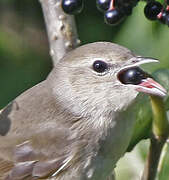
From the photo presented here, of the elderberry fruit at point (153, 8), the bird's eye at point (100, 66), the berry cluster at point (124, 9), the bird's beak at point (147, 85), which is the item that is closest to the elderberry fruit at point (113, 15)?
the berry cluster at point (124, 9)

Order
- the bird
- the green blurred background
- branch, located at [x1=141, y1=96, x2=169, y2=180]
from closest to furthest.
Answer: branch, located at [x1=141, y1=96, x2=169, y2=180] < the bird < the green blurred background

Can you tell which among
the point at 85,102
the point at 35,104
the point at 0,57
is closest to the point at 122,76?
the point at 85,102

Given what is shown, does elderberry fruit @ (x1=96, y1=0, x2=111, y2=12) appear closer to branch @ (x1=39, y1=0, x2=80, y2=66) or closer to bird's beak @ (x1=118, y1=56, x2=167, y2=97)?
bird's beak @ (x1=118, y1=56, x2=167, y2=97)

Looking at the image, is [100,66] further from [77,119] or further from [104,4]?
[104,4]

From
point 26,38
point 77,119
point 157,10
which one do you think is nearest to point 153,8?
point 157,10

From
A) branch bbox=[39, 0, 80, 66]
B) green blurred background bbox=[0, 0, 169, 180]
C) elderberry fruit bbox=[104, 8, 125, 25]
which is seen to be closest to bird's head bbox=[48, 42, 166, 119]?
branch bbox=[39, 0, 80, 66]

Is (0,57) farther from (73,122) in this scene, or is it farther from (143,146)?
(143,146)
